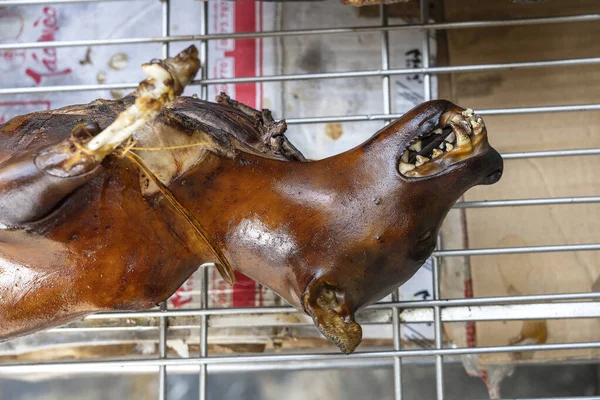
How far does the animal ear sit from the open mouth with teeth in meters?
0.19

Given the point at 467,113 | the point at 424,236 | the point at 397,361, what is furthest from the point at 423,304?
the point at 467,113

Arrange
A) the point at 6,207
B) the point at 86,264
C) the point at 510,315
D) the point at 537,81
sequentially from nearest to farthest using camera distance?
the point at 6,207, the point at 86,264, the point at 510,315, the point at 537,81

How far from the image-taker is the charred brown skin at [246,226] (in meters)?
0.79

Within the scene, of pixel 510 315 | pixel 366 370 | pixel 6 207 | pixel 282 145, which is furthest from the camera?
pixel 366 370

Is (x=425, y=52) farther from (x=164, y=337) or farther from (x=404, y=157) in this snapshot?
(x=164, y=337)

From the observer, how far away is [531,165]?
1.40 metres

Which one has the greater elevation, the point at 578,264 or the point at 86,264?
the point at 578,264

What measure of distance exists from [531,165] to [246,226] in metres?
0.84

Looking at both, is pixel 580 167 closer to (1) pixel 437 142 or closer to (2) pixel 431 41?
(2) pixel 431 41

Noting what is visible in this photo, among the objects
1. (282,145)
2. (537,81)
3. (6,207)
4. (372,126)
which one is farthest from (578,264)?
(6,207)

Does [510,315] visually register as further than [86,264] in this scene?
Yes

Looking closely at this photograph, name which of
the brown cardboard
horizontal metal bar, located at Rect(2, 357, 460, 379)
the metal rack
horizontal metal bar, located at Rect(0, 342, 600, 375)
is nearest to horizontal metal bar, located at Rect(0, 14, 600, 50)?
the metal rack

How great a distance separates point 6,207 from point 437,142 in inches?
22.5

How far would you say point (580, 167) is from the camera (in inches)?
54.2
